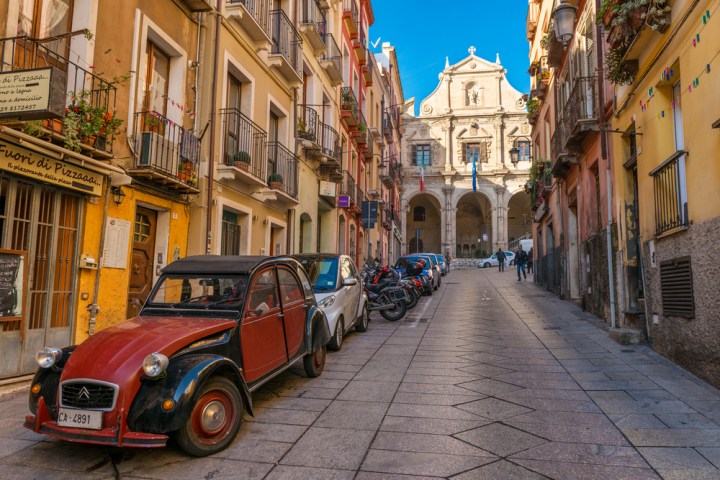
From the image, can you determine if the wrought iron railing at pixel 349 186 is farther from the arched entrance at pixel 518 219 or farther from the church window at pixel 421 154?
the arched entrance at pixel 518 219

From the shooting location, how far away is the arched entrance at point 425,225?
181 ft

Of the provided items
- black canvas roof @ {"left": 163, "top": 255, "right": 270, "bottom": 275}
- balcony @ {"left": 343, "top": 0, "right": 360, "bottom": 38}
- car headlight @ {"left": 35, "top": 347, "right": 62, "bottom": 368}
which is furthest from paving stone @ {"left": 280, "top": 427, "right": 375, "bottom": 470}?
balcony @ {"left": 343, "top": 0, "right": 360, "bottom": 38}

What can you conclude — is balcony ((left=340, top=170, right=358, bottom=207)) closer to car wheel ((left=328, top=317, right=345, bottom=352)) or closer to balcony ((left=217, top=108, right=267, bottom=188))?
balcony ((left=217, top=108, right=267, bottom=188))

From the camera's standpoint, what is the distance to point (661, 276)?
743 centimetres

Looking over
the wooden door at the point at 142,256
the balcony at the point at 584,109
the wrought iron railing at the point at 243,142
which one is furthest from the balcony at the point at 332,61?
the wooden door at the point at 142,256

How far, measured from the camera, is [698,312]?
6234 mm

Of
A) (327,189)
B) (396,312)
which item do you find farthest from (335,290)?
(327,189)

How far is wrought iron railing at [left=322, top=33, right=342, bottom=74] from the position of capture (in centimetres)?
1773

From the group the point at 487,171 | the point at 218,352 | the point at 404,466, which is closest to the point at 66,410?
the point at 218,352

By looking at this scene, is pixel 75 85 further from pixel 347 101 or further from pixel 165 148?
pixel 347 101

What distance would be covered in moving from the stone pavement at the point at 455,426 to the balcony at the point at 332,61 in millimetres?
11985

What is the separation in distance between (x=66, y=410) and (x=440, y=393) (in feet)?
11.9

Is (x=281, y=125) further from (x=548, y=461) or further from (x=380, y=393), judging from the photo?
(x=548, y=461)

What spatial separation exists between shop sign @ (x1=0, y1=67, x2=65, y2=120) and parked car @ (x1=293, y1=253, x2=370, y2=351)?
15.0 ft
